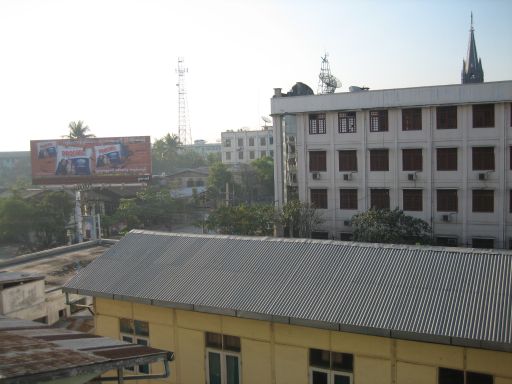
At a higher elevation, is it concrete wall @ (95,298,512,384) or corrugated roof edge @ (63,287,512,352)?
corrugated roof edge @ (63,287,512,352)

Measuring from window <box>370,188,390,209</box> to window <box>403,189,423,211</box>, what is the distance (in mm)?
919

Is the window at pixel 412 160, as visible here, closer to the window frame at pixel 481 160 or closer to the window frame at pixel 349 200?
the window frame at pixel 481 160

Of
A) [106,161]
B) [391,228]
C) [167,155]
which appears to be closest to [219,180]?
[106,161]

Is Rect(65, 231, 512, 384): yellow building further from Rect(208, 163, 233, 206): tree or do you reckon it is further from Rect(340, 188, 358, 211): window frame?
Rect(208, 163, 233, 206): tree

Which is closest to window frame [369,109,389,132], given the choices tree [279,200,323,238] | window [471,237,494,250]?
tree [279,200,323,238]

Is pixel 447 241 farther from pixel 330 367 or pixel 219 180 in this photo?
pixel 219 180

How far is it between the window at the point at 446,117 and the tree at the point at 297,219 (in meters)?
7.62

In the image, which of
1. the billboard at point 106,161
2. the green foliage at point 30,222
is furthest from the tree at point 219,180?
the green foliage at point 30,222

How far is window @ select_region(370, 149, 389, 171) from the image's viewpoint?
26359 mm

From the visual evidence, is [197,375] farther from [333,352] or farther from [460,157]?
[460,157]

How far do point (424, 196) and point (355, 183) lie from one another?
3505mm

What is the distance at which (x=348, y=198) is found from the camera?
89.8 feet

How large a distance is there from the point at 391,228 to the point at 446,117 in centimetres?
644

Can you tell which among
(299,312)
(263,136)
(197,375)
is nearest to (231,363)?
(197,375)
